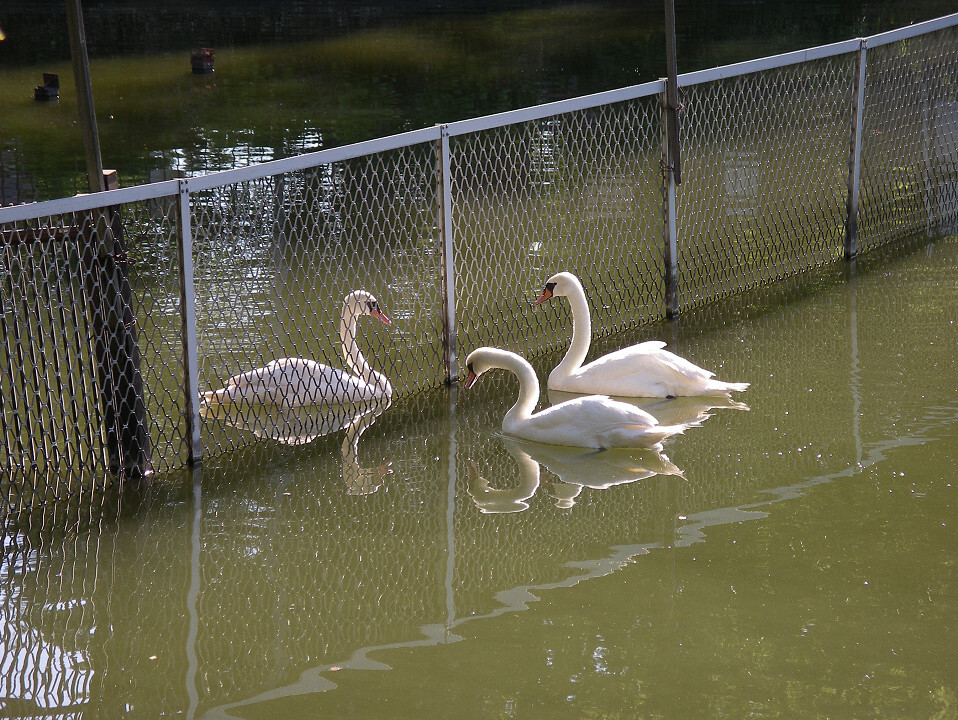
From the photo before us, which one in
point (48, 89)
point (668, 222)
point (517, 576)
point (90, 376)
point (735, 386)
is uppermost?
point (48, 89)

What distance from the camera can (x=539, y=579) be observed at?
13.9ft

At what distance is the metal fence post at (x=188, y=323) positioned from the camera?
4.91 meters

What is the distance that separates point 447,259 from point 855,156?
3623 mm

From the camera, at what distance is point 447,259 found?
608 cm

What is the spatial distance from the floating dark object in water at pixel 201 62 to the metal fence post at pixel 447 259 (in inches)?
535

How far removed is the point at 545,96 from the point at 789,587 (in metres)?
12.7

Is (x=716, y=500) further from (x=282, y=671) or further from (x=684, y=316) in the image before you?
(x=684, y=316)

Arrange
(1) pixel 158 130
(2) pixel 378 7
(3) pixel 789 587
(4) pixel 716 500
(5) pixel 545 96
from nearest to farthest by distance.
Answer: (3) pixel 789 587 → (4) pixel 716 500 → (1) pixel 158 130 → (5) pixel 545 96 → (2) pixel 378 7

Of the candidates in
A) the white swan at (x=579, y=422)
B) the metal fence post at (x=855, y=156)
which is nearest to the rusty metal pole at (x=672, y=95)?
the metal fence post at (x=855, y=156)

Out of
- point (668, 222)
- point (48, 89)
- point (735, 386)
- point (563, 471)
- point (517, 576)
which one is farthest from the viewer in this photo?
point (48, 89)

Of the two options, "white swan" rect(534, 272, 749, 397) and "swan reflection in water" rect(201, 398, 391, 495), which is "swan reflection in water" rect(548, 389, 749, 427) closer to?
"white swan" rect(534, 272, 749, 397)

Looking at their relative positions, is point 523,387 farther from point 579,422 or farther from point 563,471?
point 563,471

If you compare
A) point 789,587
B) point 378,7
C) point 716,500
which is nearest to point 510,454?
point 716,500

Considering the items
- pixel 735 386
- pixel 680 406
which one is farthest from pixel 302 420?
pixel 735 386
